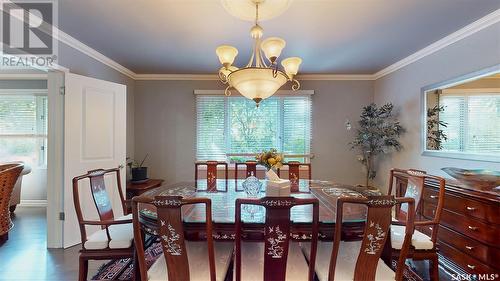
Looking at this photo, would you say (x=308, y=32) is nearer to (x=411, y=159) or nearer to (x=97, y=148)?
(x=411, y=159)

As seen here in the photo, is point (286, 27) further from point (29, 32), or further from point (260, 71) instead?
point (29, 32)

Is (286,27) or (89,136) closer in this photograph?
(286,27)

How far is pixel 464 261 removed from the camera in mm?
2127

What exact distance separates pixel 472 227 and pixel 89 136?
4155mm

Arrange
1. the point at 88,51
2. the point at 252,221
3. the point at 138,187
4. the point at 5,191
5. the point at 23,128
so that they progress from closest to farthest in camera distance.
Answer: the point at 252,221, the point at 5,191, the point at 88,51, the point at 138,187, the point at 23,128

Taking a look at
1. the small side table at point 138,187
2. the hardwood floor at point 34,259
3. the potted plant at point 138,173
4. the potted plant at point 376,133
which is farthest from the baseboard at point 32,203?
the potted plant at point 376,133

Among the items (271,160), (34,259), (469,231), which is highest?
(271,160)

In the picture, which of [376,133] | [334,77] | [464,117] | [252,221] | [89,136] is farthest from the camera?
[334,77]

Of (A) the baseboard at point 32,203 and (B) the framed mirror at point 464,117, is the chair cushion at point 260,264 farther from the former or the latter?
(A) the baseboard at point 32,203

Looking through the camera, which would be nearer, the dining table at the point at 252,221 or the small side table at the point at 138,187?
the dining table at the point at 252,221

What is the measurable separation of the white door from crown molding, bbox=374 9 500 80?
4192 millimetres

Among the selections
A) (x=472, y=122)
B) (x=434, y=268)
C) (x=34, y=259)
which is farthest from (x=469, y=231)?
(x=34, y=259)

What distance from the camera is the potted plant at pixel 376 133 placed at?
3863 millimetres

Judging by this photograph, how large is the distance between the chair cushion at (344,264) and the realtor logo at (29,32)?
307 centimetres
